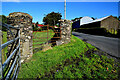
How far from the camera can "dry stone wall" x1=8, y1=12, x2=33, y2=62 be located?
12.4 feet

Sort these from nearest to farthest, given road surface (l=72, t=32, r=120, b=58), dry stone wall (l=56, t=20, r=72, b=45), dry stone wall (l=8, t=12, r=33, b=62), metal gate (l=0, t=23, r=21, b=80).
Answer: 1. metal gate (l=0, t=23, r=21, b=80)
2. dry stone wall (l=8, t=12, r=33, b=62)
3. road surface (l=72, t=32, r=120, b=58)
4. dry stone wall (l=56, t=20, r=72, b=45)

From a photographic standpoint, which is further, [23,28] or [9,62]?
[23,28]

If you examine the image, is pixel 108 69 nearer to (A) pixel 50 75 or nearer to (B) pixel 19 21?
(A) pixel 50 75

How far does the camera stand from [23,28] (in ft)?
12.8

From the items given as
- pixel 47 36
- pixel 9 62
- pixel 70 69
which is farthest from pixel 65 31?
pixel 9 62

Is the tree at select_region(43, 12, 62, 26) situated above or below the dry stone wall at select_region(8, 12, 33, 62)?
above

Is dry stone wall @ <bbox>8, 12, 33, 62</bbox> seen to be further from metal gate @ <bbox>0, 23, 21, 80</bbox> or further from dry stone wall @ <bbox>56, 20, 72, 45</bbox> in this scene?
dry stone wall @ <bbox>56, 20, 72, 45</bbox>

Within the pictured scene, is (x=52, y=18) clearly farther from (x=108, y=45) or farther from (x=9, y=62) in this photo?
(x=9, y=62)

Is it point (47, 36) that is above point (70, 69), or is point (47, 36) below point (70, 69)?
above

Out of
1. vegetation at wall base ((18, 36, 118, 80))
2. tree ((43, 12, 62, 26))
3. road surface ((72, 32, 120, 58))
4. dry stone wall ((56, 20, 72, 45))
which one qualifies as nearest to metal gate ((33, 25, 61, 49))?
dry stone wall ((56, 20, 72, 45))

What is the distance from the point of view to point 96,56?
4469 millimetres

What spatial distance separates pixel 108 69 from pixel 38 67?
10.1 feet

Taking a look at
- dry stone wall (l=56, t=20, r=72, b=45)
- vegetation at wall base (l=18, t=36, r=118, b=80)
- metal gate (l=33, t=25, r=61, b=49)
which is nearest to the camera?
vegetation at wall base (l=18, t=36, r=118, b=80)

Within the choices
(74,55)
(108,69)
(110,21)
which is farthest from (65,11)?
(110,21)
